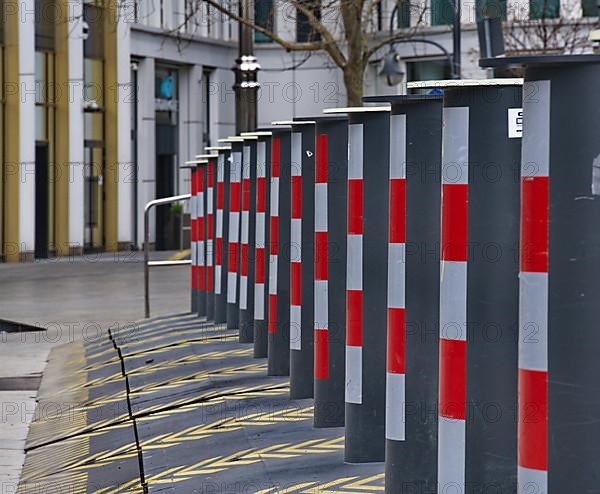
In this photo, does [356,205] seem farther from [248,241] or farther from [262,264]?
[248,241]

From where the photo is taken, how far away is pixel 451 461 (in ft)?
15.2

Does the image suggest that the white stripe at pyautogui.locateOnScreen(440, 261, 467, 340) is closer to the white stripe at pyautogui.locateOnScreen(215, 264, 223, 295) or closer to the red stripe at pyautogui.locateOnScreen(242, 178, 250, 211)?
the red stripe at pyautogui.locateOnScreen(242, 178, 250, 211)

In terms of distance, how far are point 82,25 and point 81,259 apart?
5.08m

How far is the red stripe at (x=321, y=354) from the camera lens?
695 cm

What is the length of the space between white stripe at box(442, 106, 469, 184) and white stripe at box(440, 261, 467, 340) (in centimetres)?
27

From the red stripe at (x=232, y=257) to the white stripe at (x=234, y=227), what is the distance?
38 mm

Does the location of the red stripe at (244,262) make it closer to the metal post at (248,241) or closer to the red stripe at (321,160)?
the metal post at (248,241)

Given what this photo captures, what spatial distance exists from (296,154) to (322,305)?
1224 millimetres

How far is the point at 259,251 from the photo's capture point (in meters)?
9.84

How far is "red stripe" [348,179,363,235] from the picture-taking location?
6.30 meters

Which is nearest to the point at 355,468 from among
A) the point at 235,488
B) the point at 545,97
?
the point at 235,488

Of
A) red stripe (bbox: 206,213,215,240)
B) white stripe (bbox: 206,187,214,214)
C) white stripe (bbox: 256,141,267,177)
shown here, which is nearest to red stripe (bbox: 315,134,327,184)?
white stripe (bbox: 256,141,267,177)

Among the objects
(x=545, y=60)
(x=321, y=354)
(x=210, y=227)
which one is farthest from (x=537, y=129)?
(x=210, y=227)

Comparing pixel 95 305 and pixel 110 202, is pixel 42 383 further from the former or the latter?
pixel 110 202
